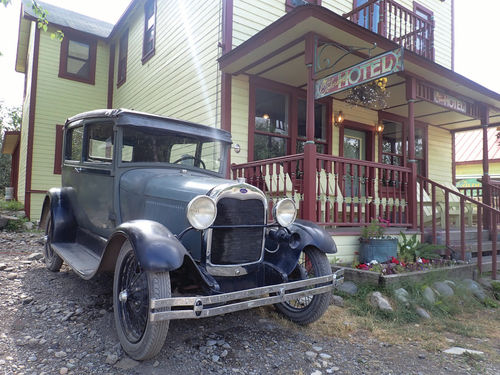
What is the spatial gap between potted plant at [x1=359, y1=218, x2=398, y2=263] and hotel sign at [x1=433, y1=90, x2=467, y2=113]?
333 cm

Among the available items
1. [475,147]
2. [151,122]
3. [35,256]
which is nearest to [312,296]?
[151,122]

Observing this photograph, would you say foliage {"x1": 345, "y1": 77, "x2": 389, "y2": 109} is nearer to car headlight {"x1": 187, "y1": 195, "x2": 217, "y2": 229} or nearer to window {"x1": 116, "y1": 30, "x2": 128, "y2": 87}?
car headlight {"x1": 187, "y1": 195, "x2": 217, "y2": 229}

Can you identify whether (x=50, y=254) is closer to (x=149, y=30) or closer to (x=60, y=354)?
(x=60, y=354)

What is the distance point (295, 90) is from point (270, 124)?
0.96m

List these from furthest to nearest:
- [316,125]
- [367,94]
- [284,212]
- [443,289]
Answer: [316,125] < [367,94] < [443,289] < [284,212]

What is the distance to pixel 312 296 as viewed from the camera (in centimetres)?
324

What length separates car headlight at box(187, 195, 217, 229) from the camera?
2.50 metres

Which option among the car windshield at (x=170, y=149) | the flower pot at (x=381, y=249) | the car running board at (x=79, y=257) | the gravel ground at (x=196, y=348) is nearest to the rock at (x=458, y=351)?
the gravel ground at (x=196, y=348)

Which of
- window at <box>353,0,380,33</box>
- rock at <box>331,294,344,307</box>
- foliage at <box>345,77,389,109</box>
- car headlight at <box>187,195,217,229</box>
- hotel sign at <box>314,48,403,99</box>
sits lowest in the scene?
rock at <box>331,294,344,307</box>

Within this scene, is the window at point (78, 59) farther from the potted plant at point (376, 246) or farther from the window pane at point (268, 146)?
the potted plant at point (376, 246)

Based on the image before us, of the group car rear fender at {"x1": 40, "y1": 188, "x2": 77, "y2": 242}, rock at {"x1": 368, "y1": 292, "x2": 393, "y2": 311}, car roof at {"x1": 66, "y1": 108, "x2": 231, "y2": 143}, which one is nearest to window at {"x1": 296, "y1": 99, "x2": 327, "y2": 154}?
car roof at {"x1": 66, "y1": 108, "x2": 231, "y2": 143}

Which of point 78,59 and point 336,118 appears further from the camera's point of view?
point 78,59

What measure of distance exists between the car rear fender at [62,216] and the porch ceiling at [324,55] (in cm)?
346

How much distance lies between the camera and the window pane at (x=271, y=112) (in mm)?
7176
